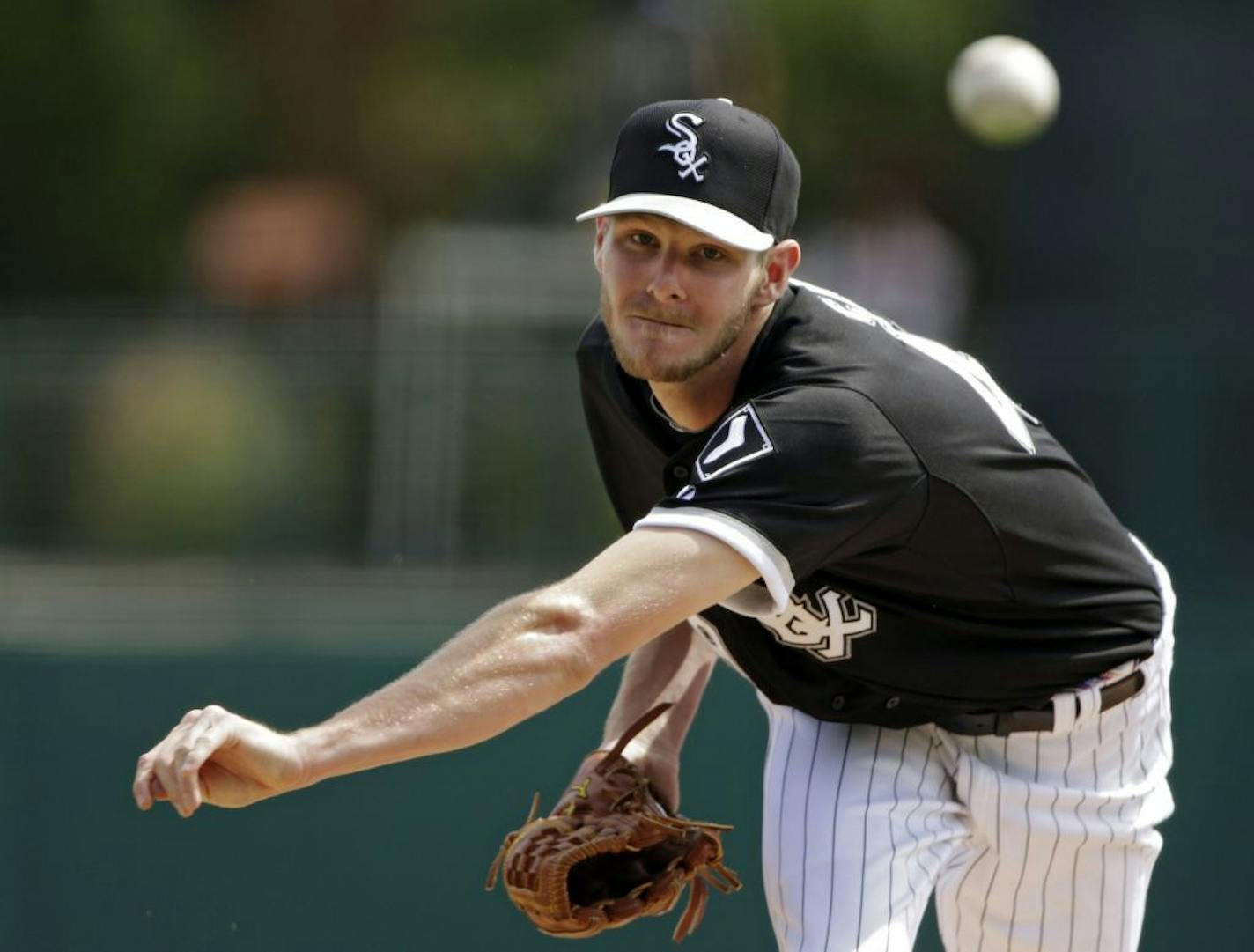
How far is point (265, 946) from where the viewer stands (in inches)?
240

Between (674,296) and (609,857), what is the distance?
4.09ft

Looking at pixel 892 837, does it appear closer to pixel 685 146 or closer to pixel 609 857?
pixel 609 857

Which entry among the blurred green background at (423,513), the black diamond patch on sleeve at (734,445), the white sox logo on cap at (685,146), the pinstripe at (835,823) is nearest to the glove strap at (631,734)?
the pinstripe at (835,823)

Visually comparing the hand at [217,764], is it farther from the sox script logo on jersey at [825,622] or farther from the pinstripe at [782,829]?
the pinstripe at [782,829]

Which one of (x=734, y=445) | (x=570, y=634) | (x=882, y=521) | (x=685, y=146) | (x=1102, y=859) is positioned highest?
(x=685, y=146)

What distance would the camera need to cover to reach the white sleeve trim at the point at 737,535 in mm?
A: 3371

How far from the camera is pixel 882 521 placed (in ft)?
11.8

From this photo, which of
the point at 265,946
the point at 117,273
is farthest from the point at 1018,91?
the point at 117,273

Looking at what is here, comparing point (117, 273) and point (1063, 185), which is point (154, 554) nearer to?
point (1063, 185)

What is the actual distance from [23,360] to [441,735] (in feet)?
12.9

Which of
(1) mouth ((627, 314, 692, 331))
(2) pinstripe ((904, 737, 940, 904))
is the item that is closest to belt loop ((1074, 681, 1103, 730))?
(2) pinstripe ((904, 737, 940, 904))

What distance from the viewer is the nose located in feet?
12.2

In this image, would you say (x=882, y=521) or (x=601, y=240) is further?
(x=601, y=240)

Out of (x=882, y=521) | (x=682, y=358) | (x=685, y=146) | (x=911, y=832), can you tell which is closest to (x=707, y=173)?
(x=685, y=146)
